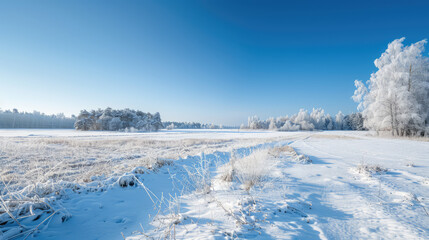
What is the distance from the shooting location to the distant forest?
66750 millimetres

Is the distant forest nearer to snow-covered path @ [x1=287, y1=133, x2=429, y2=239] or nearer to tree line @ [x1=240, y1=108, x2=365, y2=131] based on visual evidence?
snow-covered path @ [x1=287, y1=133, x2=429, y2=239]

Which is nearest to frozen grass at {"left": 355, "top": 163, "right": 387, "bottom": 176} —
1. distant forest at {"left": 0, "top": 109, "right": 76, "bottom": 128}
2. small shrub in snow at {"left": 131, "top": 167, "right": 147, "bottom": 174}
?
small shrub in snow at {"left": 131, "top": 167, "right": 147, "bottom": 174}

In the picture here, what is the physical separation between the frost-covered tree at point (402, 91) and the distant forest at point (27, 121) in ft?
383

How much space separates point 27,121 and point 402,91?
393ft

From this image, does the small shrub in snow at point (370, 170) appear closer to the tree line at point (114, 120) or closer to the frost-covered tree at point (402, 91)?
the frost-covered tree at point (402, 91)

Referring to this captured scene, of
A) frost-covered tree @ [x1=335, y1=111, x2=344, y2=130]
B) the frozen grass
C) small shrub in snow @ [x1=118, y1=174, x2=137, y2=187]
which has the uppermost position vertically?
frost-covered tree @ [x1=335, y1=111, x2=344, y2=130]

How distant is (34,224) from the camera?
2.22 meters

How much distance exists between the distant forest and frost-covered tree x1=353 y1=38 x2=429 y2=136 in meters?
117

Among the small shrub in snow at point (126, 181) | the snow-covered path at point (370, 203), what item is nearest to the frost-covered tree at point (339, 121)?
the snow-covered path at point (370, 203)

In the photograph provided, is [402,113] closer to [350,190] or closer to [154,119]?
[350,190]

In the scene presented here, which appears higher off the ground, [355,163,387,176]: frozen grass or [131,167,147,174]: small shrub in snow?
[355,163,387,176]: frozen grass

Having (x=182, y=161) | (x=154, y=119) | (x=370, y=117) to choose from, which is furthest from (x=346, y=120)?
(x=182, y=161)

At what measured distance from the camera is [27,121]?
72.2m

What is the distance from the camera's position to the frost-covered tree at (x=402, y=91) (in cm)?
1730
